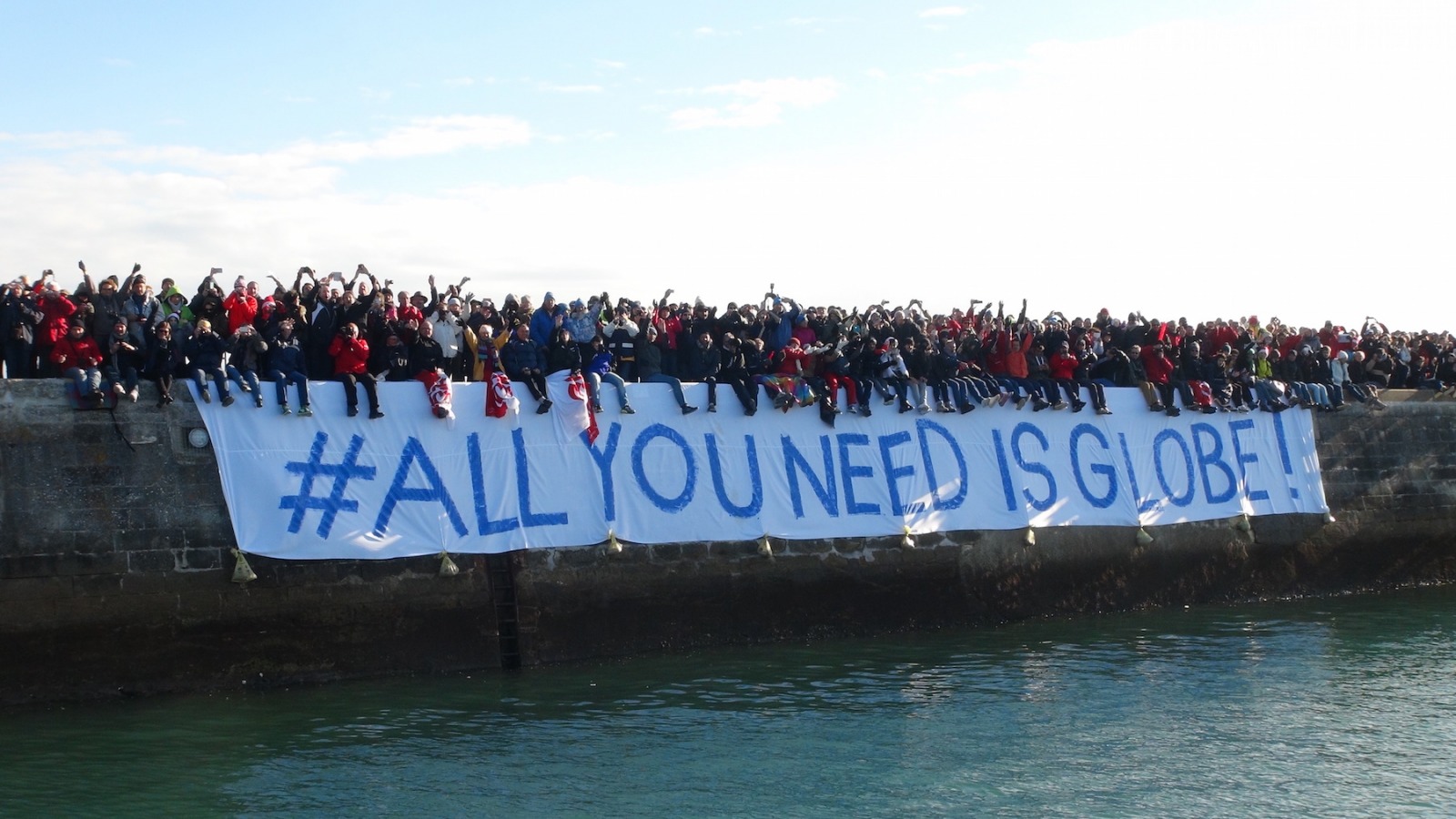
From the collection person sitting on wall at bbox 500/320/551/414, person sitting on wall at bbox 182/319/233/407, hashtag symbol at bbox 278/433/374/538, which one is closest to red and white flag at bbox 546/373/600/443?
person sitting on wall at bbox 500/320/551/414

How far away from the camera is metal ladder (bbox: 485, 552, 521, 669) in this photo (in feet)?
A: 57.4

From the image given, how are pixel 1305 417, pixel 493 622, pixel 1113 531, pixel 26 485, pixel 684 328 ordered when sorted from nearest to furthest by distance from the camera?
pixel 26 485, pixel 493 622, pixel 684 328, pixel 1113 531, pixel 1305 417

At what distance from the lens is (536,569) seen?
17.8 meters

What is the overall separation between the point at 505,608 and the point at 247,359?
4080 millimetres

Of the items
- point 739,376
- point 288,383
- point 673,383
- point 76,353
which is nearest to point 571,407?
point 673,383

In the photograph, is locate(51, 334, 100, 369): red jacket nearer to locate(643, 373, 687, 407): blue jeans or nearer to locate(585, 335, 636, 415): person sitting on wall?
locate(585, 335, 636, 415): person sitting on wall

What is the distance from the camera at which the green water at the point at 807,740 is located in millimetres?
11938

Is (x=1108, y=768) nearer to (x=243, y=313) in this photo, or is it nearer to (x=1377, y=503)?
(x=243, y=313)

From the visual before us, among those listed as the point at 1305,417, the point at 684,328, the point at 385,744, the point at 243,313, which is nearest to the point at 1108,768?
the point at 385,744

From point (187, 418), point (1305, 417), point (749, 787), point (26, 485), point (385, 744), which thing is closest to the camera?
point (749, 787)

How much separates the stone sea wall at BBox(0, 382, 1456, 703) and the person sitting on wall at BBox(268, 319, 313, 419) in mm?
965

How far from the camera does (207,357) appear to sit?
54.3 feet

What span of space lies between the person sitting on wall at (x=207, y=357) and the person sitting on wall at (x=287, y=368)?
54cm

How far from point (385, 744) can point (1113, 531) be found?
12.3m
